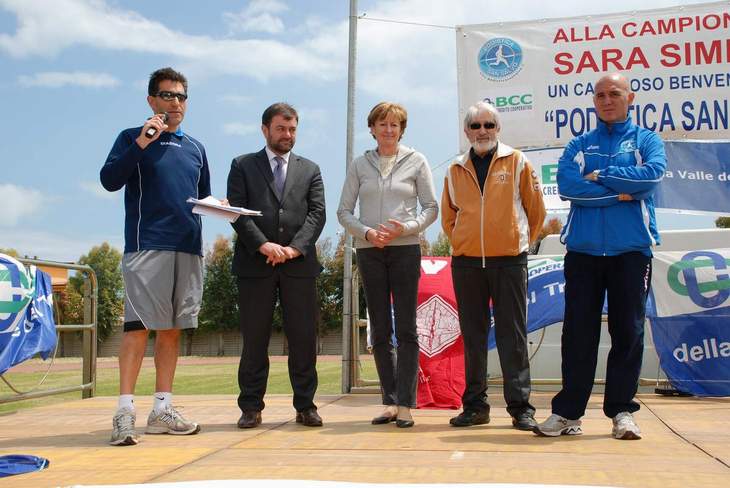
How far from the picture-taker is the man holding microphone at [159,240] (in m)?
4.33

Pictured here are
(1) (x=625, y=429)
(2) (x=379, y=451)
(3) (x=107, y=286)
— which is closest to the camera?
(2) (x=379, y=451)

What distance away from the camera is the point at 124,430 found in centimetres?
415

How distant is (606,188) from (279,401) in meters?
3.22

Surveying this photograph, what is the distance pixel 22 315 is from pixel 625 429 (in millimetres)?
4614

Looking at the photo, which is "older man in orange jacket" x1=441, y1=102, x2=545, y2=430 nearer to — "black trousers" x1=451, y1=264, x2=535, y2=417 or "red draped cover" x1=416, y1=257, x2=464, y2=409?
"black trousers" x1=451, y1=264, x2=535, y2=417

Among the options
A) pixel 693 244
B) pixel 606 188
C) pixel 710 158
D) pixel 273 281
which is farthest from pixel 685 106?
pixel 273 281

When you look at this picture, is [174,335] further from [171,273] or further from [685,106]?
[685,106]

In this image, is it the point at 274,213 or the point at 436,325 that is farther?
the point at 436,325

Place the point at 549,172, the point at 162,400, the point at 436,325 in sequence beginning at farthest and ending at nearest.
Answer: the point at 549,172
the point at 436,325
the point at 162,400

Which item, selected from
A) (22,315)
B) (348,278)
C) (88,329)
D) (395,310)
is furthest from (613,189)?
(88,329)

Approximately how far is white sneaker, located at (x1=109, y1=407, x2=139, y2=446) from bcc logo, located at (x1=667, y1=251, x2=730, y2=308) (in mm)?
4634

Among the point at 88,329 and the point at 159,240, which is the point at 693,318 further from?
the point at 88,329

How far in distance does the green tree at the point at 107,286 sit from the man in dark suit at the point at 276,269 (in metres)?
48.2

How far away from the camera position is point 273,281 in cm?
486
